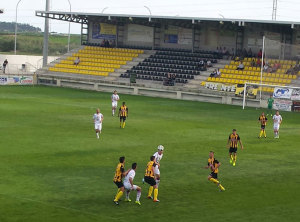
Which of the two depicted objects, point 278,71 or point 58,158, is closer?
point 58,158

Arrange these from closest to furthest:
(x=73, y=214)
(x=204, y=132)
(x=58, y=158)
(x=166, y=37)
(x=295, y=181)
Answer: (x=73, y=214) → (x=295, y=181) → (x=58, y=158) → (x=204, y=132) → (x=166, y=37)

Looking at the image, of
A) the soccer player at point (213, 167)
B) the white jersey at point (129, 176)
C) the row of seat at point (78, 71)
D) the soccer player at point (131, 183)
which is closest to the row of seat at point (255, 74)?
the row of seat at point (78, 71)

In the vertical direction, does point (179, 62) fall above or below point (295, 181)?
above

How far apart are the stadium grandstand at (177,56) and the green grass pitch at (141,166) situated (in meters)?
11.2

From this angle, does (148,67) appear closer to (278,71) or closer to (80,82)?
(80,82)

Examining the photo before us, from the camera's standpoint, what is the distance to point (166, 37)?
81375 mm

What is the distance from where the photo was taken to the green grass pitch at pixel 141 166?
21.2 metres

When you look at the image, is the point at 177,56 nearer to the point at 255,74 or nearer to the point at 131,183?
the point at 255,74

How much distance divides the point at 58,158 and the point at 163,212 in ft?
32.0

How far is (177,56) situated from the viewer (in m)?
77.0

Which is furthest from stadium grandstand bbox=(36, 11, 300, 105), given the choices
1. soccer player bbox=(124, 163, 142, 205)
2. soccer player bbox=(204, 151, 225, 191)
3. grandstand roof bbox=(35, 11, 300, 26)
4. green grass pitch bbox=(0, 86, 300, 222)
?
soccer player bbox=(124, 163, 142, 205)

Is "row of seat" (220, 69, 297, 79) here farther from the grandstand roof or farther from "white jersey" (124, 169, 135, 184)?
"white jersey" (124, 169, 135, 184)

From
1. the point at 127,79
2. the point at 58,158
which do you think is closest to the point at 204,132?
the point at 58,158

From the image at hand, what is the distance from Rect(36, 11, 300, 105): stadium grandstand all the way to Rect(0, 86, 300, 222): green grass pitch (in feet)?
36.9
